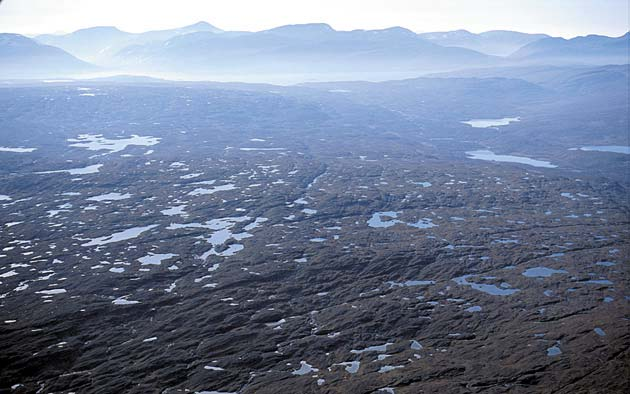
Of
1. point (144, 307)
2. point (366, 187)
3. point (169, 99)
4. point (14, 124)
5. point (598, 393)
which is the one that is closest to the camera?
point (598, 393)

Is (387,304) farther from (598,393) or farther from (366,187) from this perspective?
(366,187)

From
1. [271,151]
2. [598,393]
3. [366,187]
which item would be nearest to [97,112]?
[271,151]

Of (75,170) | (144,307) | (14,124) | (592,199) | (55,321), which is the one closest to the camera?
(55,321)

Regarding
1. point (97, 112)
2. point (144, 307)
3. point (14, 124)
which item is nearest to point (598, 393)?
point (144, 307)

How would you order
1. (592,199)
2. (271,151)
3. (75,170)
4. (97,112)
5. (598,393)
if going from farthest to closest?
1. (97,112)
2. (271,151)
3. (75,170)
4. (592,199)
5. (598,393)

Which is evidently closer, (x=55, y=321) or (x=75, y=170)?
(x=55, y=321)

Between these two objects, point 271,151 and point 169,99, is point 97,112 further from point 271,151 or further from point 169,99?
point 271,151
